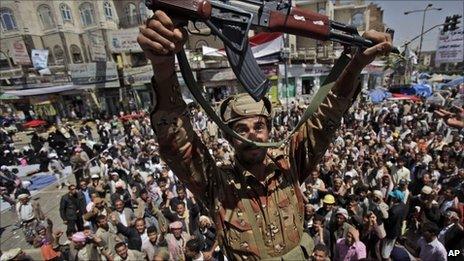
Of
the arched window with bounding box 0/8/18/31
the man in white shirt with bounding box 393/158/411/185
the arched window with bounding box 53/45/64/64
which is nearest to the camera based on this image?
the man in white shirt with bounding box 393/158/411/185

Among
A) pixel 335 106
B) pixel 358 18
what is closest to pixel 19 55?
pixel 335 106

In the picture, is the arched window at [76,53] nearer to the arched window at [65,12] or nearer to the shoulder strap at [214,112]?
the arched window at [65,12]

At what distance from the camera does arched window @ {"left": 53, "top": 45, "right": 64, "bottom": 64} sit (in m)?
31.5

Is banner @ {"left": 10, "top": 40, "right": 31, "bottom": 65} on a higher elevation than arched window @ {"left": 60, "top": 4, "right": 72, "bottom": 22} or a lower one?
lower

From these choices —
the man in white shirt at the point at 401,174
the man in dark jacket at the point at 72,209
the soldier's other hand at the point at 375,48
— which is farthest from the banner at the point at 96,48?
the soldier's other hand at the point at 375,48

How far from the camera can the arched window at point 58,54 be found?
31.5m

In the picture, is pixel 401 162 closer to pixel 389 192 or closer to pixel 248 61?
pixel 389 192

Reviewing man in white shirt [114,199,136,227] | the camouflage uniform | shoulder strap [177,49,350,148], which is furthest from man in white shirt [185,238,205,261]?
shoulder strap [177,49,350,148]

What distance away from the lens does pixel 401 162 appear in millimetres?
7371

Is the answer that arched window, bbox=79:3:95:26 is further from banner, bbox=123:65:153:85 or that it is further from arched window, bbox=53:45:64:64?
banner, bbox=123:65:153:85

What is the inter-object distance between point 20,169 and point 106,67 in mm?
14058

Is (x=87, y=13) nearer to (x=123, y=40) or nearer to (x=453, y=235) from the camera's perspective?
(x=123, y=40)

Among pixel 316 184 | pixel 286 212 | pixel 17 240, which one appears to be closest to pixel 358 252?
pixel 316 184

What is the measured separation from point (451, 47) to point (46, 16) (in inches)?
1407
